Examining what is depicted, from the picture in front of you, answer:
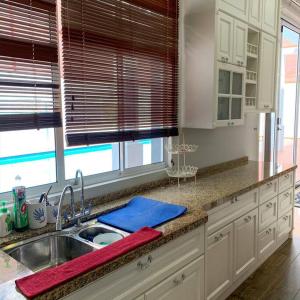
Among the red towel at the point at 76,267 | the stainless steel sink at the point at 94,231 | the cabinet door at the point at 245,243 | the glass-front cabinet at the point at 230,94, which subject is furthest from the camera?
the glass-front cabinet at the point at 230,94

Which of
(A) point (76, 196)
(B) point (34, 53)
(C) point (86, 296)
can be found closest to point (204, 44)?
(B) point (34, 53)

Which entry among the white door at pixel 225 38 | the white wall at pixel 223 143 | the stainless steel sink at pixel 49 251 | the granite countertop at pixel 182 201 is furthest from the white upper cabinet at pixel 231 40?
the stainless steel sink at pixel 49 251

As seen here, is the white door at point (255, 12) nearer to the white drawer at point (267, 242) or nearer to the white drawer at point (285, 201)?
the white drawer at point (285, 201)

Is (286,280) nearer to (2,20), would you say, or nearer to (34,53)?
(34,53)

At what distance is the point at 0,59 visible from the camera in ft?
5.25

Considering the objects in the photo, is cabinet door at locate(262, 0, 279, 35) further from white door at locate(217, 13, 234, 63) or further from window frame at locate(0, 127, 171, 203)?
window frame at locate(0, 127, 171, 203)

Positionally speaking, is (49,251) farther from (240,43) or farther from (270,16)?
(270,16)

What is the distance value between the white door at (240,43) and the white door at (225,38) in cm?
7

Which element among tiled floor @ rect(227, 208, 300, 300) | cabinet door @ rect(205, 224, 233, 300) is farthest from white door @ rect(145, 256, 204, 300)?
tiled floor @ rect(227, 208, 300, 300)

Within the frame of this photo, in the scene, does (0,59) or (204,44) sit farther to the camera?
(204,44)

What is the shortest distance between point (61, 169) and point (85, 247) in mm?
593

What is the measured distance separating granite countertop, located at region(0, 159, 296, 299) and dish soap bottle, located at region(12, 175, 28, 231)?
0.17ft

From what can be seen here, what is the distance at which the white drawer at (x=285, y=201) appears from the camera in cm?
328

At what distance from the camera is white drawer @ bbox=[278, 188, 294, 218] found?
328cm
